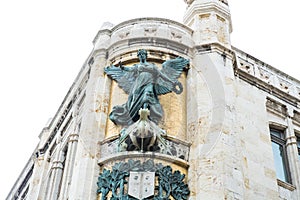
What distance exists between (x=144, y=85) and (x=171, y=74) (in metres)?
1.17

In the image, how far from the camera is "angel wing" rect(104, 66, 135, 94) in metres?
16.0

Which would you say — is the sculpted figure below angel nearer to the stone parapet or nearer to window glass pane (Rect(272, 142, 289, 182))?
the stone parapet

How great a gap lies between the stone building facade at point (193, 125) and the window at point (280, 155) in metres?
0.03

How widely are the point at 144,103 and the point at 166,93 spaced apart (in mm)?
1075

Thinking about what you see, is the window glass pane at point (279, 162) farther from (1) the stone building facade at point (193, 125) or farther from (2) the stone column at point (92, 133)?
(2) the stone column at point (92, 133)

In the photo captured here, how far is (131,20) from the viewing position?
17.9m

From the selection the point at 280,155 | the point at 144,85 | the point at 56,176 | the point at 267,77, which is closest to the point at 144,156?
the point at 144,85

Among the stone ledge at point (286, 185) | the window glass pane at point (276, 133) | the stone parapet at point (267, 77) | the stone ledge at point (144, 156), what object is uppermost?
the stone parapet at point (267, 77)

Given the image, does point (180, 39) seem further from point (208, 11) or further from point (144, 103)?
point (144, 103)

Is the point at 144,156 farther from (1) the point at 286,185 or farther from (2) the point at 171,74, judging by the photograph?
(1) the point at 286,185

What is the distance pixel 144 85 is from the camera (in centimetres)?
1541

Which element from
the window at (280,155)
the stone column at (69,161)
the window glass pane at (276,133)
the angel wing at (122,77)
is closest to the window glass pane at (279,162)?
the window at (280,155)

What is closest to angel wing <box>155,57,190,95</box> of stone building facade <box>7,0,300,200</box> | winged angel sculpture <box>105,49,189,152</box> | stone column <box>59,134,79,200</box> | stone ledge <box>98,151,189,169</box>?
winged angel sculpture <box>105,49,189,152</box>

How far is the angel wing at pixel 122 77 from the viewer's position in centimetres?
1603
